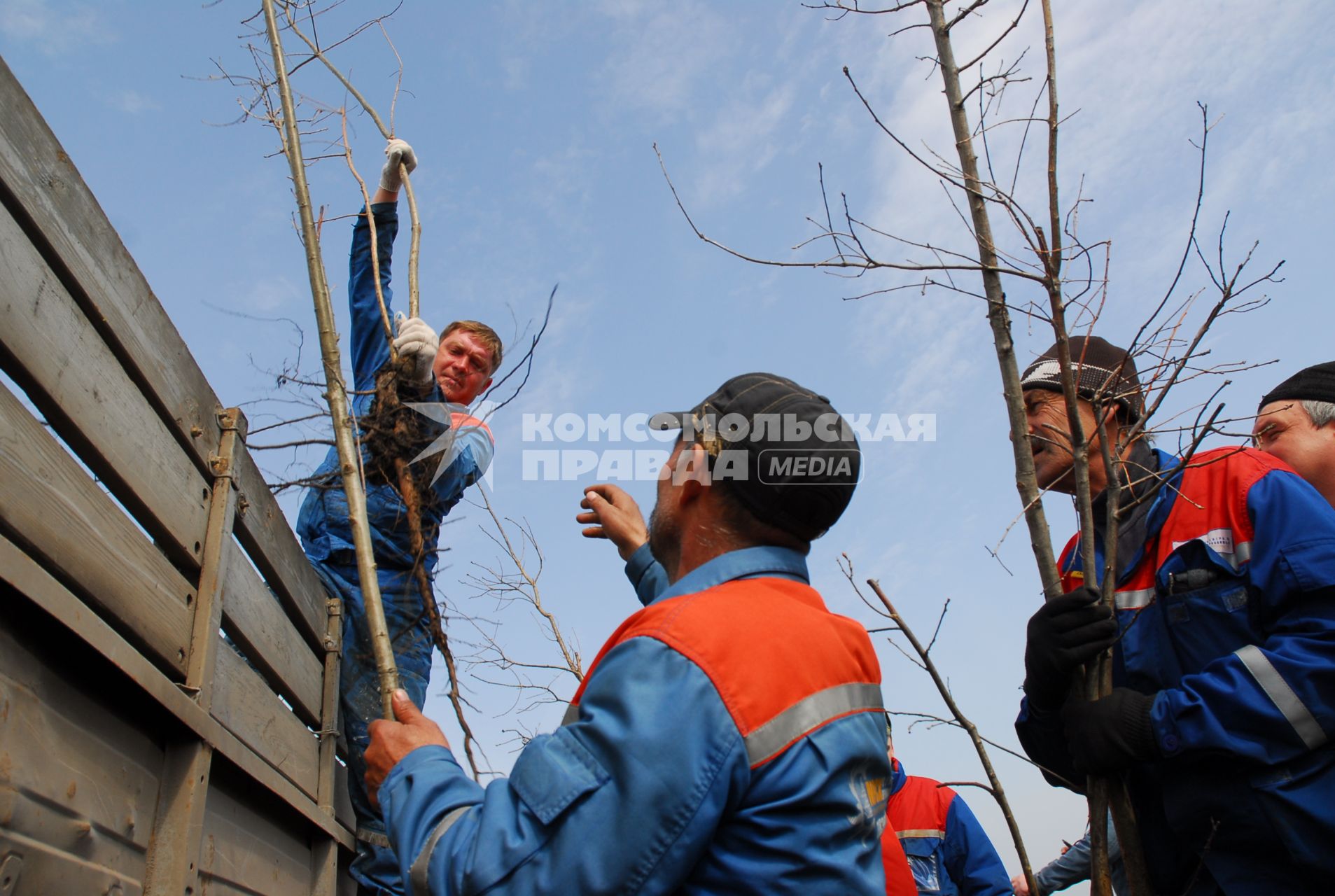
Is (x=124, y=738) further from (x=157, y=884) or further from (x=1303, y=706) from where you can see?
(x=1303, y=706)

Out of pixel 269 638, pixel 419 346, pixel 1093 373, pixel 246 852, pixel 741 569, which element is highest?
pixel 419 346

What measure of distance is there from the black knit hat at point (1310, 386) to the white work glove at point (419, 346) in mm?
2596

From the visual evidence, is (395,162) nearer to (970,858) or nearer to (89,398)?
(89,398)

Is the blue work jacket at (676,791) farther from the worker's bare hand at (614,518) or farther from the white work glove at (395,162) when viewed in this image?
the white work glove at (395,162)

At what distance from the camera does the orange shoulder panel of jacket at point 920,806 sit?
13.5ft

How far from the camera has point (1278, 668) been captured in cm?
180

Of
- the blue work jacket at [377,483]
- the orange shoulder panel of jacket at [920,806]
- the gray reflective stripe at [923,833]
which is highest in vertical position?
the blue work jacket at [377,483]

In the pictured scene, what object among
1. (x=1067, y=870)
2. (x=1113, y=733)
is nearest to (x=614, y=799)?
(x=1113, y=733)

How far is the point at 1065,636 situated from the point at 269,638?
1.96m

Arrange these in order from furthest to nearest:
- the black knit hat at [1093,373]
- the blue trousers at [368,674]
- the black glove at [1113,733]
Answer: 1. the blue trousers at [368,674]
2. the black knit hat at [1093,373]
3. the black glove at [1113,733]

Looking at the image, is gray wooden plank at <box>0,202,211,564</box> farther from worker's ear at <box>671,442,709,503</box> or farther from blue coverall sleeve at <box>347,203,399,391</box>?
blue coverall sleeve at <box>347,203,399,391</box>

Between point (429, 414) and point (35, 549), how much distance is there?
1.99m

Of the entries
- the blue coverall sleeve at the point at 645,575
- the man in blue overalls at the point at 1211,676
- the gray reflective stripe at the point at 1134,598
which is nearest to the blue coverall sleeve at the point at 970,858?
the man in blue overalls at the point at 1211,676

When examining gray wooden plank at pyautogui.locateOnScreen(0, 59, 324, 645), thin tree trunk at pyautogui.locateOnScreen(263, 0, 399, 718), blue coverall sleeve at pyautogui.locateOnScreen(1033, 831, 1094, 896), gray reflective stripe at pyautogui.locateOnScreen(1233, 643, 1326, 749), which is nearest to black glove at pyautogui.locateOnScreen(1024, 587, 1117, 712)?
gray reflective stripe at pyautogui.locateOnScreen(1233, 643, 1326, 749)
